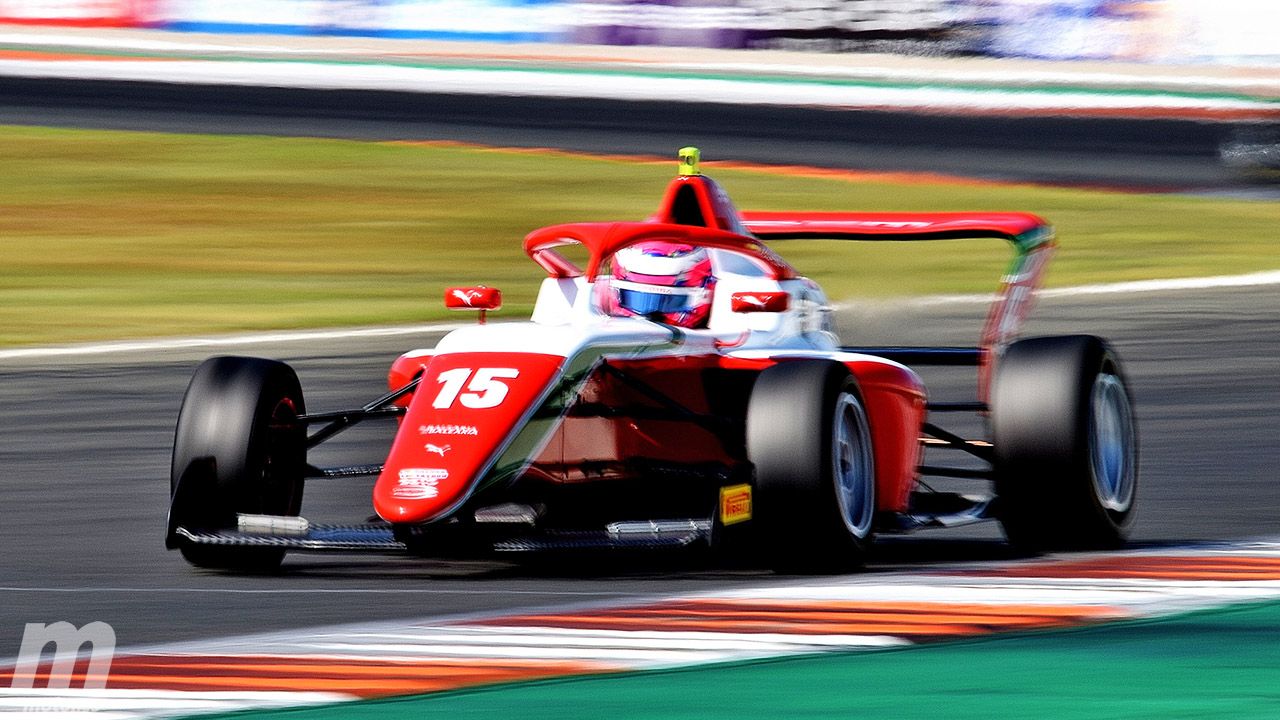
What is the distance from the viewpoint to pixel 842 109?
25.2 m

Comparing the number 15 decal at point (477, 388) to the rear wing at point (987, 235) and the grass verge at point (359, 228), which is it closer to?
the rear wing at point (987, 235)

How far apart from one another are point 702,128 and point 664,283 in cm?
1667

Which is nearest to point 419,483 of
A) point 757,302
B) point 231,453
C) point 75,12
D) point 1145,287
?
point 231,453

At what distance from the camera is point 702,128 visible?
24.6m

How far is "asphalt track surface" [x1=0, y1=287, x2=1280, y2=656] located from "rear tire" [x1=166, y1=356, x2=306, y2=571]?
0.42ft

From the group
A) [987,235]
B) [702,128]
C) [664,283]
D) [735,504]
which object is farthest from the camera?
[702,128]

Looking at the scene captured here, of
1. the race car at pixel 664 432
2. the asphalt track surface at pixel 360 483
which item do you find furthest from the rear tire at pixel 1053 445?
the asphalt track surface at pixel 360 483

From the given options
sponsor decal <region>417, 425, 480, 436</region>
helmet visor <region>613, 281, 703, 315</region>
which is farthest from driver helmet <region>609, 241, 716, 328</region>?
sponsor decal <region>417, 425, 480, 436</region>

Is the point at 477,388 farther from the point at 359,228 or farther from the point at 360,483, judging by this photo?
the point at 359,228

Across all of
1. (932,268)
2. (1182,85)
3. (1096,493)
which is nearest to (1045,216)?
(932,268)

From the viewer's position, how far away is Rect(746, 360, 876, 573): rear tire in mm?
6930

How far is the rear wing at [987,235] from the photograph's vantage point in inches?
345

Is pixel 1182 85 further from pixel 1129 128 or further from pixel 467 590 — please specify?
pixel 467 590

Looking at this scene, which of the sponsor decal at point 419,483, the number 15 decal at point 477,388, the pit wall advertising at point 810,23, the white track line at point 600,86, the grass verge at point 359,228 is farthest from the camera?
the pit wall advertising at point 810,23
